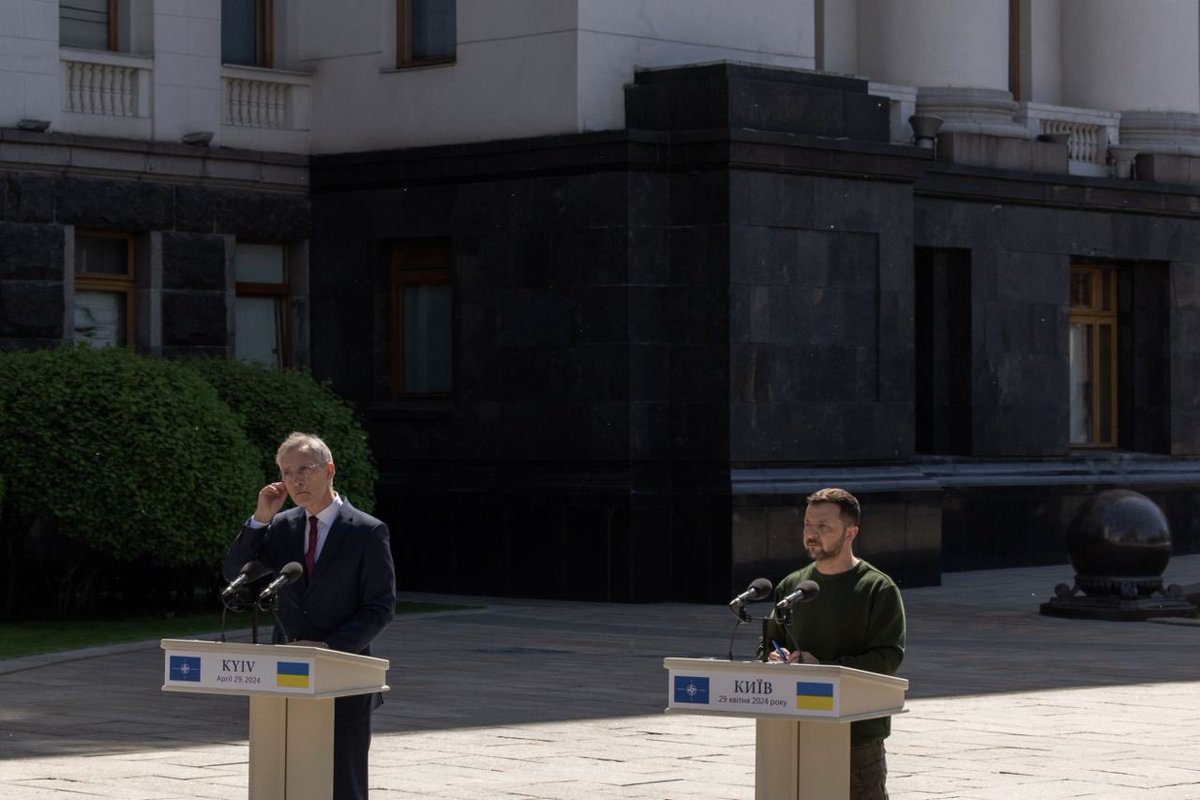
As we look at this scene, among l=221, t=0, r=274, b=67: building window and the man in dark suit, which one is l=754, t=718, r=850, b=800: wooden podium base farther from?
l=221, t=0, r=274, b=67: building window

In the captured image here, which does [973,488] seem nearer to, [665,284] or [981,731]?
[665,284]

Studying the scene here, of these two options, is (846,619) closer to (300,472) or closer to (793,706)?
(793,706)

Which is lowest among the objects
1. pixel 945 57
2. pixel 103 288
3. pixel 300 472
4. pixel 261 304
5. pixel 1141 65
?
pixel 300 472

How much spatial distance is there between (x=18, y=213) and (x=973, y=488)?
11527 millimetres

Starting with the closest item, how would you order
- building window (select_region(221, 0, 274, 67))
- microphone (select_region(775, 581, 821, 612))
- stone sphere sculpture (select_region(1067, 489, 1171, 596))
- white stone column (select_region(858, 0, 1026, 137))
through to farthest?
microphone (select_region(775, 581, 821, 612)) < stone sphere sculpture (select_region(1067, 489, 1171, 596)) < building window (select_region(221, 0, 274, 67)) < white stone column (select_region(858, 0, 1026, 137))

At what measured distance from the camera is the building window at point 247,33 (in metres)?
27.1

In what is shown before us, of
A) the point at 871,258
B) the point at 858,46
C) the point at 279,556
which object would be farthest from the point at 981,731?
the point at 858,46

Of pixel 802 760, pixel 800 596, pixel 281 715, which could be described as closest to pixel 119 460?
pixel 281 715

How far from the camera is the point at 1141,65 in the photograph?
32375 millimetres

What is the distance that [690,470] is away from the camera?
2452 cm

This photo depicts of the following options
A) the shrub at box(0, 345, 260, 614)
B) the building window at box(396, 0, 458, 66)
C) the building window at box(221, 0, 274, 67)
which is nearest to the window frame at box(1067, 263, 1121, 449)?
the building window at box(396, 0, 458, 66)

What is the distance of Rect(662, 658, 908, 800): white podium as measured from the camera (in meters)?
8.27

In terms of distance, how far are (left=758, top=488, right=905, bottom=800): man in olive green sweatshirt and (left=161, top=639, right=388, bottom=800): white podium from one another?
1538 mm

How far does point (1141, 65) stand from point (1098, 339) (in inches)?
146
